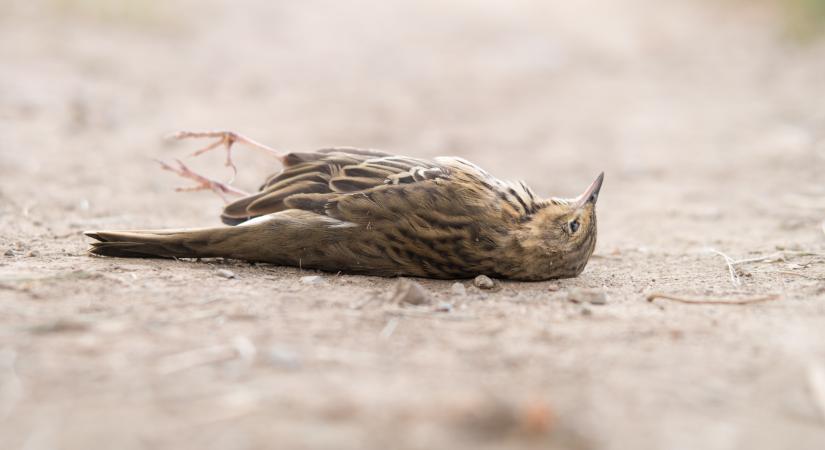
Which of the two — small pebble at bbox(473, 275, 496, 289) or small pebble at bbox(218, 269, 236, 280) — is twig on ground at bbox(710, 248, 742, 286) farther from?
small pebble at bbox(218, 269, 236, 280)

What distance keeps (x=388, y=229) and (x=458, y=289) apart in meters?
0.43

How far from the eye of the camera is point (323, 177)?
446 centimetres

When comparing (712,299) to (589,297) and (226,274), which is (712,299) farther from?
(226,274)

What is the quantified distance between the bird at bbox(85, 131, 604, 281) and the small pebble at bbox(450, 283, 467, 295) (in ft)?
0.36

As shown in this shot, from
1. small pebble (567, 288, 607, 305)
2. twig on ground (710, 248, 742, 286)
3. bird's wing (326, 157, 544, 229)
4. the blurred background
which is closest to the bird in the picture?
bird's wing (326, 157, 544, 229)

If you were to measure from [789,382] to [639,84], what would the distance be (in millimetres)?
10944

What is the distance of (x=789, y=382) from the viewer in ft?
9.39

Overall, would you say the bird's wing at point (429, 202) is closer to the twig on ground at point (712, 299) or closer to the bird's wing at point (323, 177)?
the bird's wing at point (323, 177)

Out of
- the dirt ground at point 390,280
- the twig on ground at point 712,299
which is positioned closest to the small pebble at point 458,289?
the dirt ground at point 390,280

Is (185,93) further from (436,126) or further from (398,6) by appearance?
(398,6)

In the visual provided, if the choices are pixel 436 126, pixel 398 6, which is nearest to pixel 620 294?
pixel 436 126

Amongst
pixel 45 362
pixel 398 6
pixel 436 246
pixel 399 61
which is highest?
pixel 398 6

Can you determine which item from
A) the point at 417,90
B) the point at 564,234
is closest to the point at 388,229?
the point at 564,234

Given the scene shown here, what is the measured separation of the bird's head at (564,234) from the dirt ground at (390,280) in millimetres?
174
